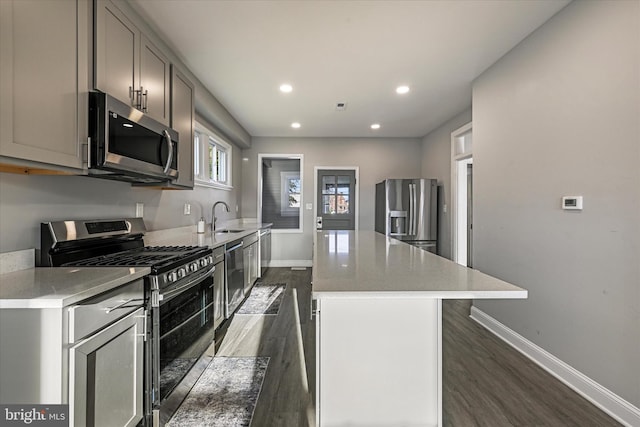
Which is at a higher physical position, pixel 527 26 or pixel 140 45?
pixel 527 26

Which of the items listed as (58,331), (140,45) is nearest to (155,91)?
(140,45)

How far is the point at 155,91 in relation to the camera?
7.33 feet

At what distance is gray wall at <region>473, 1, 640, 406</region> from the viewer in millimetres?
1706

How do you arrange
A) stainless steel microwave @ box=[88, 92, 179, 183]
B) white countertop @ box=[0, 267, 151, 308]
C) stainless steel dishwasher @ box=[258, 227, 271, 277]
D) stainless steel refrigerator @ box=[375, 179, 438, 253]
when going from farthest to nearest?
stainless steel refrigerator @ box=[375, 179, 438, 253]
stainless steel dishwasher @ box=[258, 227, 271, 277]
stainless steel microwave @ box=[88, 92, 179, 183]
white countertop @ box=[0, 267, 151, 308]

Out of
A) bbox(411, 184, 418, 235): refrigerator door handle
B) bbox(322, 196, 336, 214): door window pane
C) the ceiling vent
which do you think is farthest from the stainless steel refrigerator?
the ceiling vent

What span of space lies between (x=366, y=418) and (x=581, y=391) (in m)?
1.59

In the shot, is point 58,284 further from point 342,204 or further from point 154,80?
point 342,204

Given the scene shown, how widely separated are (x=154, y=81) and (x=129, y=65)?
32 cm

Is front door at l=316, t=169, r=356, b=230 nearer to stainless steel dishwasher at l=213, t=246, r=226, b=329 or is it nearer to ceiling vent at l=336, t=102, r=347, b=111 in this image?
ceiling vent at l=336, t=102, r=347, b=111

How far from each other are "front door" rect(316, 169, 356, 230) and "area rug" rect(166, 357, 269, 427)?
3.79 m

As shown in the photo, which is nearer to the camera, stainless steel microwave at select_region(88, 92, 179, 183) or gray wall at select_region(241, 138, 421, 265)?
stainless steel microwave at select_region(88, 92, 179, 183)

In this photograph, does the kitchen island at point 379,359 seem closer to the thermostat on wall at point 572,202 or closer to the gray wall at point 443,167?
the thermostat on wall at point 572,202

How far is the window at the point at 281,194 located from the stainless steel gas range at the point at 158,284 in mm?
3760

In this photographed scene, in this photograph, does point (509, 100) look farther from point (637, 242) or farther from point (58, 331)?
Answer: point (58, 331)
